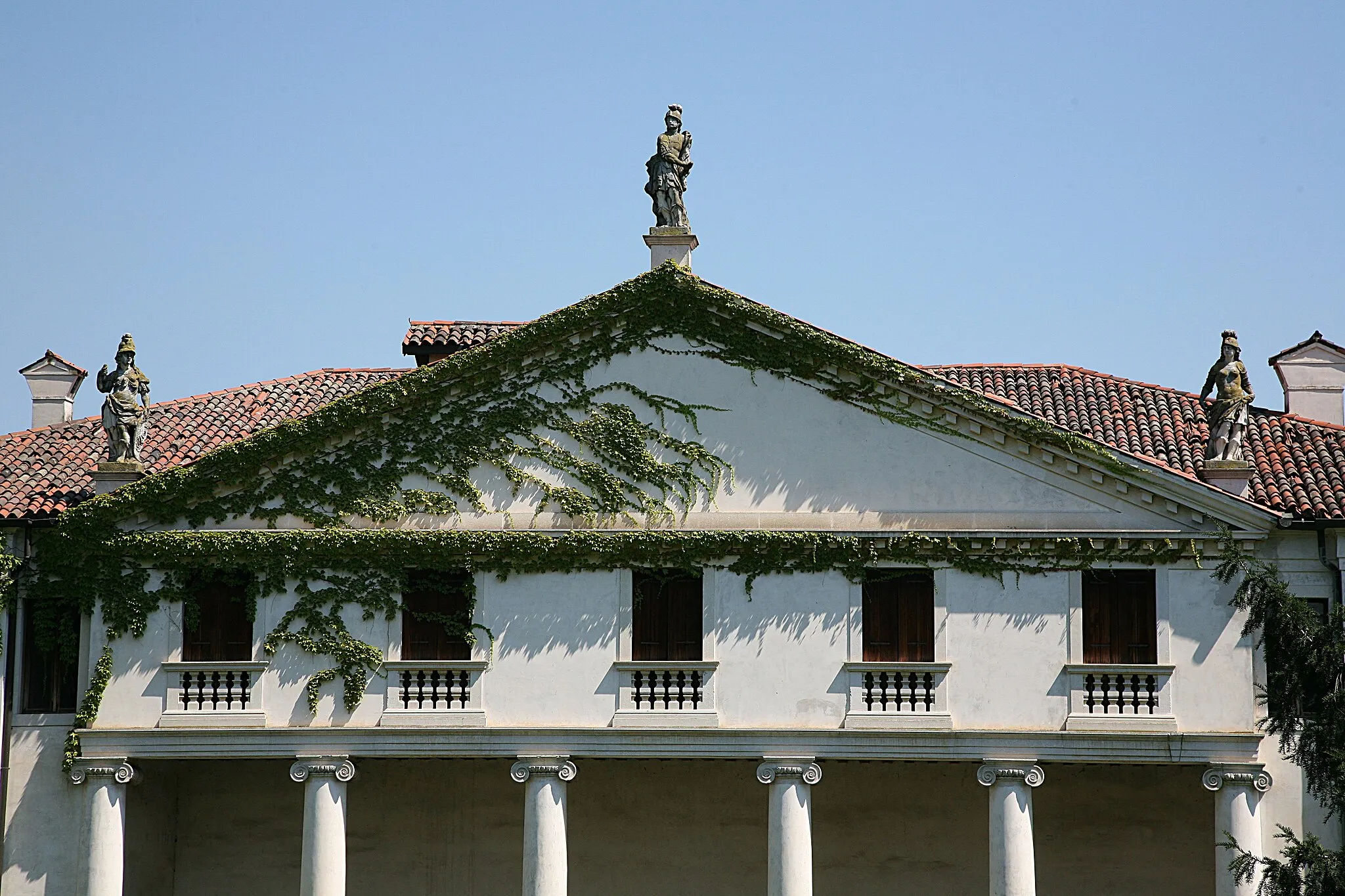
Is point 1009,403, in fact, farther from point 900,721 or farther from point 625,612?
point 625,612

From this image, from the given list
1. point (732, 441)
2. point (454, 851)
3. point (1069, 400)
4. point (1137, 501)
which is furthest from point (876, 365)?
point (454, 851)

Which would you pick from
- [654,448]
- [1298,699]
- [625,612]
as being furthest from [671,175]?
[1298,699]

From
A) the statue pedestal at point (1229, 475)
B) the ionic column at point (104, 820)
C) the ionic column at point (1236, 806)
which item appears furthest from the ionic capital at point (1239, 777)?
the ionic column at point (104, 820)

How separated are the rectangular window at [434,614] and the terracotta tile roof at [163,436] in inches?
155

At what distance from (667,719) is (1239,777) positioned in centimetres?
879

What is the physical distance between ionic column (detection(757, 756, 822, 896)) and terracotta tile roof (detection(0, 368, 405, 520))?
9.48m

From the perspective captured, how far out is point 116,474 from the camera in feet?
96.6

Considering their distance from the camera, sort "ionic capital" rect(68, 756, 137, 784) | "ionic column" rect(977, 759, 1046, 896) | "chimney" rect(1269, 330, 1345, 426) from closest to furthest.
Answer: "ionic column" rect(977, 759, 1046, 896) < "ionic capital" rect(68, 756, 137, 784) < "chimney" rect(1269, 330, 1345, 426)

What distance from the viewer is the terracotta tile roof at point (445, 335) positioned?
1457 inches


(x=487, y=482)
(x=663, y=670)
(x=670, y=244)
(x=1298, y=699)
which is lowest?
(x=1298, y=699)

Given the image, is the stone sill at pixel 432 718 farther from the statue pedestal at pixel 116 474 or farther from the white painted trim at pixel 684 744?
the statue pedestal at pixel 116 474

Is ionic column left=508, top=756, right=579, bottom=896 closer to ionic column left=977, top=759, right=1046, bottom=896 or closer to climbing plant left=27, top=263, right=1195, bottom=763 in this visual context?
climbing plant left=27, top=263, right=1195, bottom=763

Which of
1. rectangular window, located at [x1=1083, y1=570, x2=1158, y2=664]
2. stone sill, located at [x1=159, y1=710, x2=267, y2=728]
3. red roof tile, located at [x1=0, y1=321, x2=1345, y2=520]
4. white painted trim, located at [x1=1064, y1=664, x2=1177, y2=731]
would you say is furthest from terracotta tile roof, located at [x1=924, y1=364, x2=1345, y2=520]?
stone sill, located at [x1=159, y1=710, x2=267, y2=728]

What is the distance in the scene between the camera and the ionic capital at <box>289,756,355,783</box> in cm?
2869
